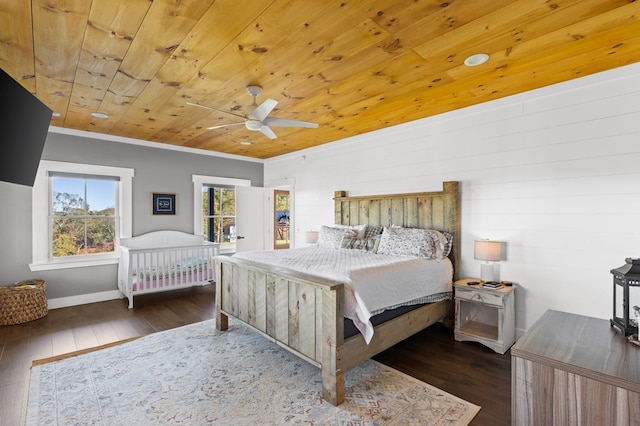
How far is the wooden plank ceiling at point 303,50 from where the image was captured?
1.89 m

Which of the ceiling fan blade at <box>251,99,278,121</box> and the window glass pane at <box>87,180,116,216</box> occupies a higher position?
the ceiling fan blade at <box>251,99,278,121</box>

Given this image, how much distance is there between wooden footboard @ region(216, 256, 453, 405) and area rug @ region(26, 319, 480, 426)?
205 millimetres

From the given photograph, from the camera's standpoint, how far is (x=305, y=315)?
8.20 ft

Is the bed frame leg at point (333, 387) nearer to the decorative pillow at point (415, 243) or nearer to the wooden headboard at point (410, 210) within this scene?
the decorative pillow at point (415, 243)

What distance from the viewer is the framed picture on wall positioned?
526cm

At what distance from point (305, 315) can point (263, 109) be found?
1859mm

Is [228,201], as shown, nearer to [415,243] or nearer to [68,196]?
[68,196]

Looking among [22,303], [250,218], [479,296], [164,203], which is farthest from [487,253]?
[22,303]

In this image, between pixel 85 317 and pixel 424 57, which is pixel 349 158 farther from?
pixel 85 317

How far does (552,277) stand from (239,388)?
3048 millimetres

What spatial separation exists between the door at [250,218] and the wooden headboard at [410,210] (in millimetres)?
1890

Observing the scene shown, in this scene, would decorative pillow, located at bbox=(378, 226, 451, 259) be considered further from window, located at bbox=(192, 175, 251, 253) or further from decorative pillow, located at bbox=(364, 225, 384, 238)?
window, located at bbox=(192, 175, 251, 253)

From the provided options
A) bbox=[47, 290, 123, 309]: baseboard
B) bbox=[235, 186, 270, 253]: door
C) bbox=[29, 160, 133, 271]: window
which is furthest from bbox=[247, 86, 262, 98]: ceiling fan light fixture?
bbox=[47, 290, 123, 309]: baseboard

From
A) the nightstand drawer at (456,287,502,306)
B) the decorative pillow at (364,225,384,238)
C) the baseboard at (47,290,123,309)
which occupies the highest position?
the decorative pillow at (364,225,384,238)
